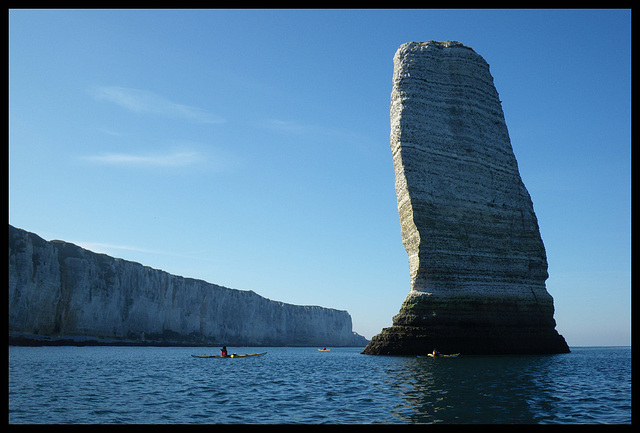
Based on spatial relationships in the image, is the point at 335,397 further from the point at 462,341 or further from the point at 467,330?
the point at 467,330

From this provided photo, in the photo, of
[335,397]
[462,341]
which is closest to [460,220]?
[462,341]

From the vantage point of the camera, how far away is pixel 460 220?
39438 mm

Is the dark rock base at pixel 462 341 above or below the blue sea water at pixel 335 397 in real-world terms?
above

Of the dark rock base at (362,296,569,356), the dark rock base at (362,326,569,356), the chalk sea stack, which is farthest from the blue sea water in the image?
the chalk sea stack

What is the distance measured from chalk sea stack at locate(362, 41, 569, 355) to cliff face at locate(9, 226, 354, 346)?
151 ft

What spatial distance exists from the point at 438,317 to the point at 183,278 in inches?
2533

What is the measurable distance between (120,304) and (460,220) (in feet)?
188

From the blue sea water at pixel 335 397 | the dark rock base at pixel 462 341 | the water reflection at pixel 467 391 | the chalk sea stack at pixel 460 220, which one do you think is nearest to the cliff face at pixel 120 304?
the blue sea water at pixel 335 397

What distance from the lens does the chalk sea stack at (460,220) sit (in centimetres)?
3576

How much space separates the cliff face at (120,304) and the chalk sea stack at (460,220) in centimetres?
4613

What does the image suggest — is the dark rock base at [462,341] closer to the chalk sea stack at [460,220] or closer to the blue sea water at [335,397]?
the chalk sea stack at [460,220]

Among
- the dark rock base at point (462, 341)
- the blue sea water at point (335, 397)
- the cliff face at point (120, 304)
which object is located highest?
the cliff face at point (120, 304)
